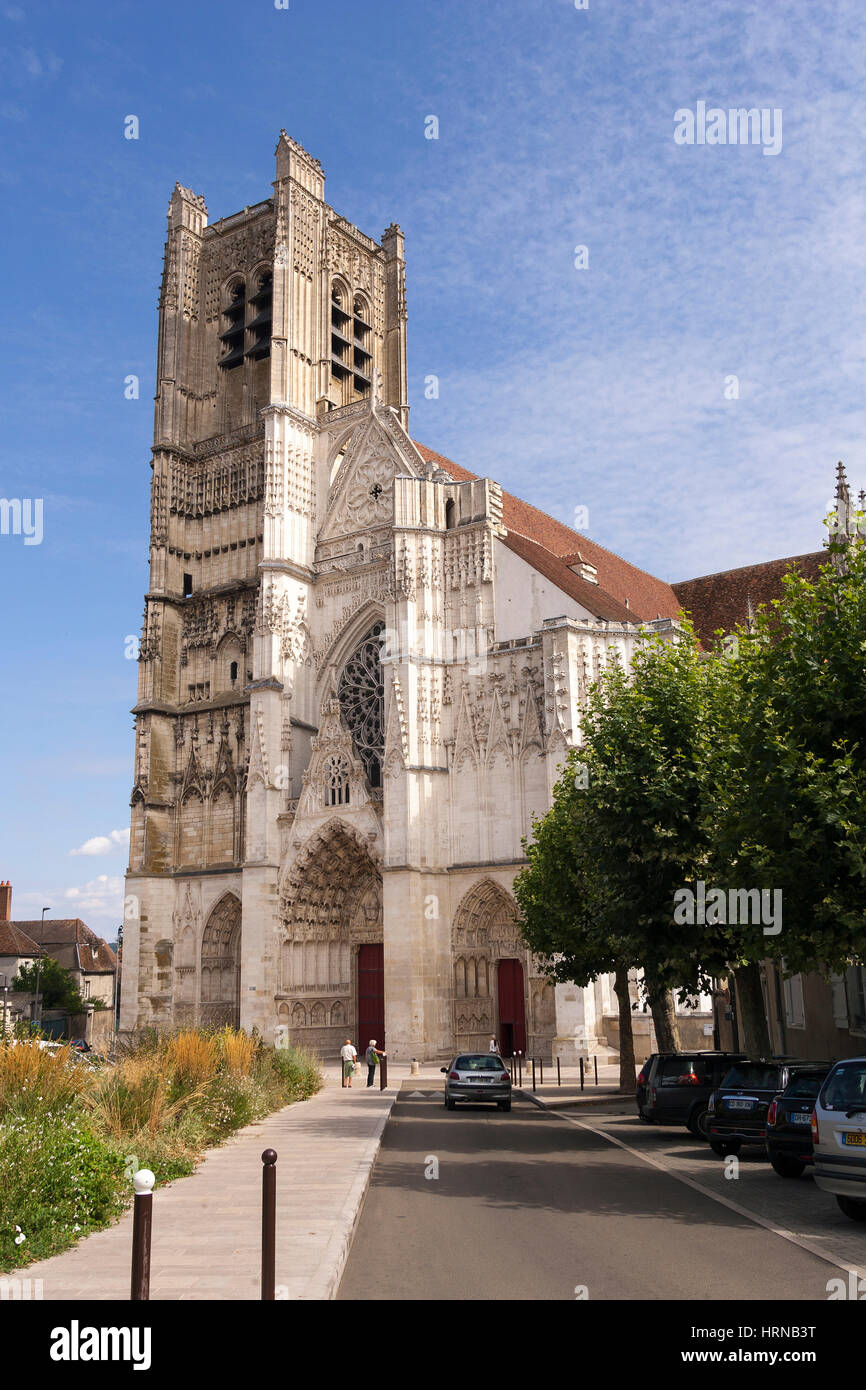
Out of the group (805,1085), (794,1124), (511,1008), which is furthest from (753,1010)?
(511,1008)

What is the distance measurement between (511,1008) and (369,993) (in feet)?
18.4

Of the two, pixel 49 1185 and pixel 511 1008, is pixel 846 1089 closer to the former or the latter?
pixel 49 1185

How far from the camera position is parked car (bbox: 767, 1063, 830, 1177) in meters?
11.6

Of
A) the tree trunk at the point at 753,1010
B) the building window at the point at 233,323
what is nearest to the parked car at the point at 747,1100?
the tree trunk at the point at 753,1010

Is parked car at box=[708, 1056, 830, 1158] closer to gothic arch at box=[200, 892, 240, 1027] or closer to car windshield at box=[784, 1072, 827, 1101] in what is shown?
car windshield at box=[784, 1072, 827, 1101]

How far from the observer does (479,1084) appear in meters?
21.2

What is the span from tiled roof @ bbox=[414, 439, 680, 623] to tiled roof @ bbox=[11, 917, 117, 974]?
38.1 m

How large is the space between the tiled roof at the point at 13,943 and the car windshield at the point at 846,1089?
5125 cm

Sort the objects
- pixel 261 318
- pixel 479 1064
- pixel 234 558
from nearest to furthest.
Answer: pixel 479 1064, pixel 234 558, pixel 261 318

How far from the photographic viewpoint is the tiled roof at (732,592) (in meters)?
43.8

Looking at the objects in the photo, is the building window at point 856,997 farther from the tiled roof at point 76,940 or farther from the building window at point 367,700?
the tiled roof at point 76,940
